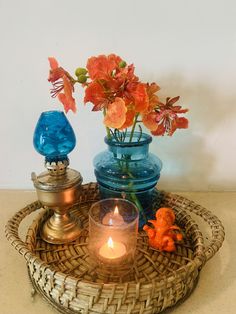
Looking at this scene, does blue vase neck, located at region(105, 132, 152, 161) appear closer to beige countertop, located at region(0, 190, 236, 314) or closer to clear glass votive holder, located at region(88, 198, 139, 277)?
clear glass votive holder, located at region(88, 198, 139, 277)

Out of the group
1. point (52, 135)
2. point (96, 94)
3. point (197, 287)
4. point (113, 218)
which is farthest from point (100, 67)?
point (197, 287)

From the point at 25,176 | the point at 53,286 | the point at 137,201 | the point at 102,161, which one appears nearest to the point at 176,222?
the point at 137,201

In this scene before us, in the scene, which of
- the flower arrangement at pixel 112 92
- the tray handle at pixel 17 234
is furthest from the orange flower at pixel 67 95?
the tray handle at pixel 17 234

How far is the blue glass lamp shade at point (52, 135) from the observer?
607 mm

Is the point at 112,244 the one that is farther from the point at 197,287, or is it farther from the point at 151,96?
the point at 151,96

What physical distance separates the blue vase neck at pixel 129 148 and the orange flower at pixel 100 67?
14 cm

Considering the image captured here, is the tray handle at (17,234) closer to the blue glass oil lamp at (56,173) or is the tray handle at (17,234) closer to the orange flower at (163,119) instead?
the blue glass oil lamp at (56,173)

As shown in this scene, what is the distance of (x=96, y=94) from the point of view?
551mm

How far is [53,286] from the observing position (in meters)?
0.49

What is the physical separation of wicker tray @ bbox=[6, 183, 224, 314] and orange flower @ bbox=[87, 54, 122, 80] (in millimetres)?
303

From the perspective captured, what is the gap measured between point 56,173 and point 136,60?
1.05 ft

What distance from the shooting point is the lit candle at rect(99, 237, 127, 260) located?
562 millimetres

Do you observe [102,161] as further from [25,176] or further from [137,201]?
[25,176]

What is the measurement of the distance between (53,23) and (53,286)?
1.77 feet
